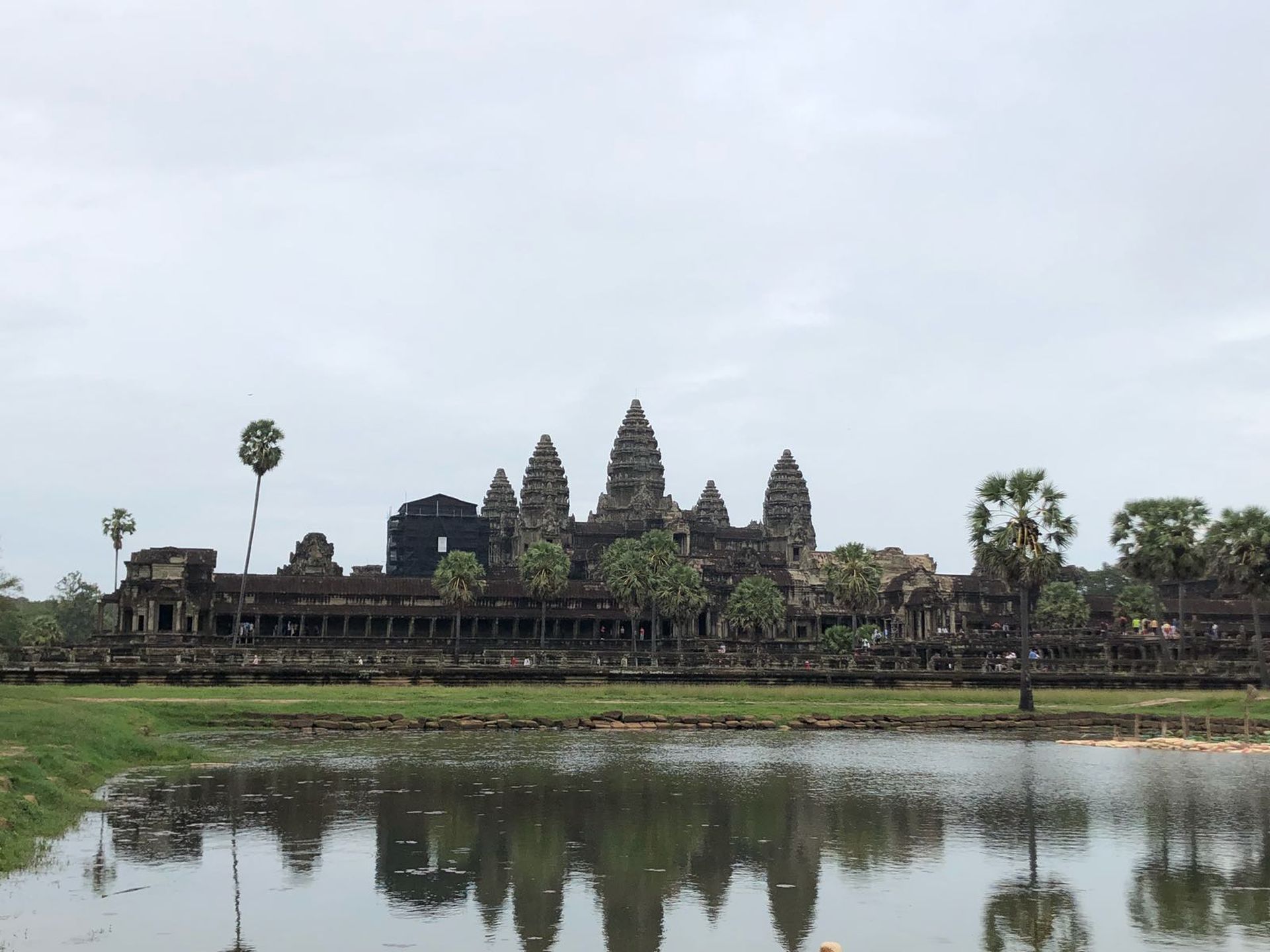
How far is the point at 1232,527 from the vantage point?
73.5m

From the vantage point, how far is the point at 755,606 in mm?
145000

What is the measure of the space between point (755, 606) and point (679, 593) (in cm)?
1812

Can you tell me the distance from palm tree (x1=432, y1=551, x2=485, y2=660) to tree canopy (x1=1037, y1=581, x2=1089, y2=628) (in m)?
50.2

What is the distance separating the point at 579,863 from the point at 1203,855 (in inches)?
439

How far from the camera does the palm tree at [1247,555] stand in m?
70.4

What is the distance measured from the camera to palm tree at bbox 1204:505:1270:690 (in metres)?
70.4

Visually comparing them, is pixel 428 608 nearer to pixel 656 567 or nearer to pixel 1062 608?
pixel 656 567

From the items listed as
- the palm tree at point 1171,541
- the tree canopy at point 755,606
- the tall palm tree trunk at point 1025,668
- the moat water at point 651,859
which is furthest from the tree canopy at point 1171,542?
the tree canopy at point 755,606

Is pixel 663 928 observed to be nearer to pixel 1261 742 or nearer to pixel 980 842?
pixel 980 842

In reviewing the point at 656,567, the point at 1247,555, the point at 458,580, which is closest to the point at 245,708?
the point at 1247,555

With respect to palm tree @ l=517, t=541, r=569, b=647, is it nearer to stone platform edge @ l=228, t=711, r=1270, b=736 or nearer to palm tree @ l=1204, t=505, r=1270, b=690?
palm tree @ l=1204, t=505, r=1270, b=690

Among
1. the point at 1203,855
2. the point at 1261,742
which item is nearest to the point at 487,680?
the point at 1261,742

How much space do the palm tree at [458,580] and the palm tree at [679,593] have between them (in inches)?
613

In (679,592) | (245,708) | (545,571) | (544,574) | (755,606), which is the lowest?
(245,708)
